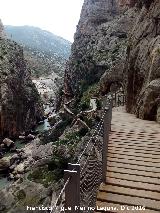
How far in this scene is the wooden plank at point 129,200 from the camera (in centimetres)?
691

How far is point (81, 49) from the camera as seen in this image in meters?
65.1

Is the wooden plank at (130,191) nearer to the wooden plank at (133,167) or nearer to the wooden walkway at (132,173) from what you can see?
the wooden walkway at (132,173)

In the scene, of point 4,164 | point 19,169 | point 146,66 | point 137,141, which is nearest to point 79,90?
point 4,164

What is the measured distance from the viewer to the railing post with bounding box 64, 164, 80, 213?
4.70 meters

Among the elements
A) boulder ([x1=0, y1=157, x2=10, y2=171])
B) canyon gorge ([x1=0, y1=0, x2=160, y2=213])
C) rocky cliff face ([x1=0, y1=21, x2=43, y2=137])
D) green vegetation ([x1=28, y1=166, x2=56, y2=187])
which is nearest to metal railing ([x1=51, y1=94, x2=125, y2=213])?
canyon gorge ([x1=0, y1=0, x2=160, y2=213])

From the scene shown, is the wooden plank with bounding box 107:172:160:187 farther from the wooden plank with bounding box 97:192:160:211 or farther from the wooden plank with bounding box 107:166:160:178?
the wooden plank with bounding box 97:192:160:211

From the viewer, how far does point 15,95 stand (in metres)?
73.2

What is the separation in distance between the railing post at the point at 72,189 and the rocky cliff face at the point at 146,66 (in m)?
9.93

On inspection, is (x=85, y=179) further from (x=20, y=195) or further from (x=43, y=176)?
(x=43, y=176)

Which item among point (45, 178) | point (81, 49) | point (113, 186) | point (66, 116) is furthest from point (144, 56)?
point (81, 49)

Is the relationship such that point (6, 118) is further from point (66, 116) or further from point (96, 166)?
point (96, 166)

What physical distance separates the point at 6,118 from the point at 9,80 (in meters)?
7.56

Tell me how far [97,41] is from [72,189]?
5615 cm

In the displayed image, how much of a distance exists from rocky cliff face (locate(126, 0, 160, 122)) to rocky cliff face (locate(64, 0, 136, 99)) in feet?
83.6
